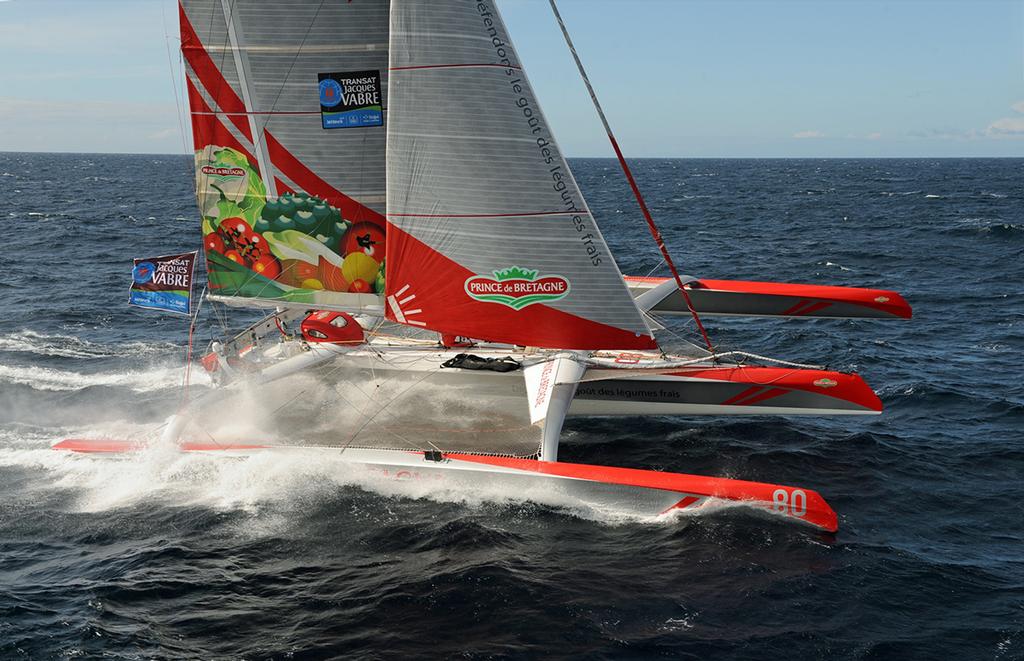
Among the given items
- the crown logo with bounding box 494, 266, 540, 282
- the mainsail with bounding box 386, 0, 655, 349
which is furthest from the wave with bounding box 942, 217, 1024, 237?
the crown logo with bounding box 494, 266, 540, 282

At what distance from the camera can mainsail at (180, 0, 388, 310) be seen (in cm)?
1218

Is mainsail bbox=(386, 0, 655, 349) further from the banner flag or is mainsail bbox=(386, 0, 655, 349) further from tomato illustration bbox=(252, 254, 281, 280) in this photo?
the banner flag

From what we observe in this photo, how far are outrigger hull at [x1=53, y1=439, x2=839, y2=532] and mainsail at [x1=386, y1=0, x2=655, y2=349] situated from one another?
1.86 meters

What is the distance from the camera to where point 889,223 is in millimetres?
43875

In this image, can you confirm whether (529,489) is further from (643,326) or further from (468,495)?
(643,326)

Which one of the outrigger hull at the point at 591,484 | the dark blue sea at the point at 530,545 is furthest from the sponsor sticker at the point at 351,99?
the dark blue sea at the point at 530,545

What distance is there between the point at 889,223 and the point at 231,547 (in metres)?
40.7

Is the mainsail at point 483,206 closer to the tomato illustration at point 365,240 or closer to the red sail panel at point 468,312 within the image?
the red sail panel at point 468,312

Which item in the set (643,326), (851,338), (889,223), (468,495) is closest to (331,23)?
(643,326)

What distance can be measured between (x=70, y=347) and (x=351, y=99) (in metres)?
10.9

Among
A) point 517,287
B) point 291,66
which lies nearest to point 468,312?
point 517,287

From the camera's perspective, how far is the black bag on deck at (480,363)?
1359 cm

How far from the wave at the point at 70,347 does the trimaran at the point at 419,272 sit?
5.66m

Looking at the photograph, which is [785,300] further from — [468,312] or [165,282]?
[165,282]
